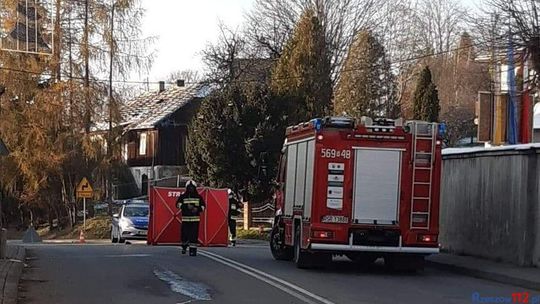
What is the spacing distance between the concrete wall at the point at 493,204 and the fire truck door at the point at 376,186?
9.38ft

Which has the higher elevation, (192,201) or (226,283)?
(192,201)

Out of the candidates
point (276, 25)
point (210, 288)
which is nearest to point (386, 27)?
point (276, 25)

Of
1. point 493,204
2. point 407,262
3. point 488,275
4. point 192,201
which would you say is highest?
point 493,204

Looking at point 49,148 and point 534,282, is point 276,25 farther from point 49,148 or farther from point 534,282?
point 534,282

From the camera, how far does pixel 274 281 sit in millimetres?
15477

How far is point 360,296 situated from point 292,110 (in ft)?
106

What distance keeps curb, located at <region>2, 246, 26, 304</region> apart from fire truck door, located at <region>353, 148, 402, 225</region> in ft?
20.5

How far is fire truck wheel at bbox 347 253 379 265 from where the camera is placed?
715 inches

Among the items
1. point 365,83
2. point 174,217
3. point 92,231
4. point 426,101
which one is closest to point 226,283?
point 174,217

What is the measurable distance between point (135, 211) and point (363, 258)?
15.4m

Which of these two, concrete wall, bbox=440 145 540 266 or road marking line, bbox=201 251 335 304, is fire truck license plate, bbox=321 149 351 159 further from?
concrete wall, bbox=440 145 540 266

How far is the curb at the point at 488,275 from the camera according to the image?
611 inches

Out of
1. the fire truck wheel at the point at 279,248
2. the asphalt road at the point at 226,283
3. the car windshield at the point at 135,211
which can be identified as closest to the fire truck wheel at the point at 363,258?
the asphalt road at the point at 226,283

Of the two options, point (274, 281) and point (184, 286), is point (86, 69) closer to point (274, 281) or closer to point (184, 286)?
point (274, 281)
